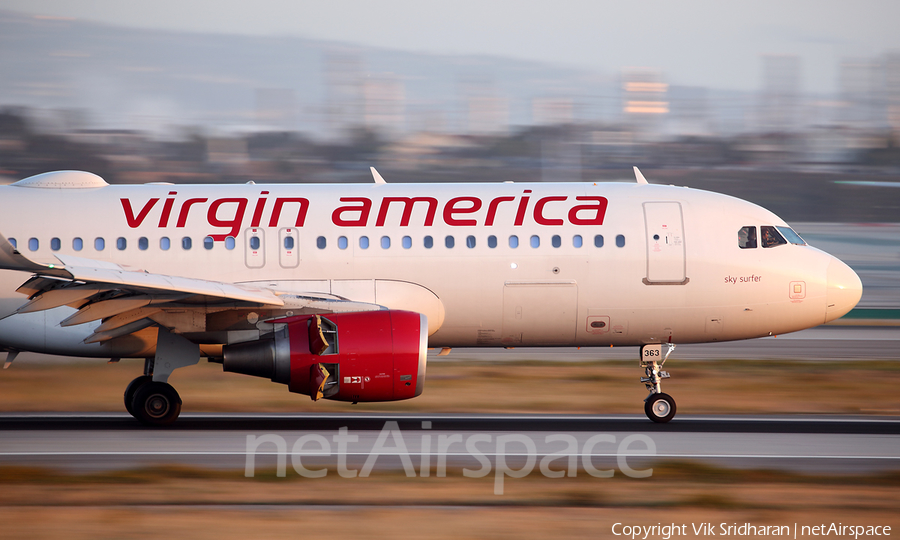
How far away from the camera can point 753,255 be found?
14.6 meters

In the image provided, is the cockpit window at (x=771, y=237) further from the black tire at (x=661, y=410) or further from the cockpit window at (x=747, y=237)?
the black tire at (x=661, y=410)

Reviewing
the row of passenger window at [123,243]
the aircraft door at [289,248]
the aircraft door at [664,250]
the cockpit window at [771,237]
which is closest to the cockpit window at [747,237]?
the cockpit window at [771,237]

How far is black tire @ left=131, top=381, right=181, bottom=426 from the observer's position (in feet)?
46.0

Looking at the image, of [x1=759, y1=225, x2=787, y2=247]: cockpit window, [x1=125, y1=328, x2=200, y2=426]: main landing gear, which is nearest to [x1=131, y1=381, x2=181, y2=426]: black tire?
[x1=125, y1=328, x2=200, y2=426]: main landing gear

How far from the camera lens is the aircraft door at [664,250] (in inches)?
567

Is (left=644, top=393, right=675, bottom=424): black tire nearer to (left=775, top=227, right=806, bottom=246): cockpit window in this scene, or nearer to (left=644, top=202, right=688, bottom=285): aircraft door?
(left=644, top=202, right=688, bottom=285): aircraft door

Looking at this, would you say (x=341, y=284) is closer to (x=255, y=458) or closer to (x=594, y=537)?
(x=255, y=458)

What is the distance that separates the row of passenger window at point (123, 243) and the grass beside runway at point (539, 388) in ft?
12.0

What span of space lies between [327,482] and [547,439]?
3.92 meters

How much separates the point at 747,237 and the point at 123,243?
417 inches

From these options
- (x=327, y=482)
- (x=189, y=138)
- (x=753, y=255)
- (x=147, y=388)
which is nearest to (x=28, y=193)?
(x=147, y=388)

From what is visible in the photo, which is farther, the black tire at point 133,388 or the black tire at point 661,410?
the black tire at point 661,410

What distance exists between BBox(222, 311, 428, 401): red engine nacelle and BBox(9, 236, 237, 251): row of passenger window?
253cm

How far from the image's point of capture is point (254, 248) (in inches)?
565
